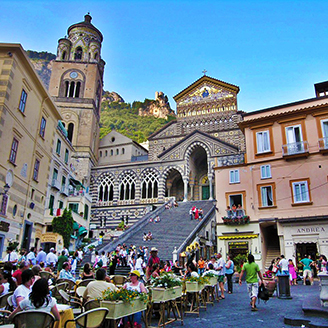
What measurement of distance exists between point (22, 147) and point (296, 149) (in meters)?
16.2

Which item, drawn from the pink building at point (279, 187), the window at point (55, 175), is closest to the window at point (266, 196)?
the pink building at point (279, 187)

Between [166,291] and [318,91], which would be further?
[318,91]

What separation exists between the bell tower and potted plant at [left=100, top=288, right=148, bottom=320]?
33989mm

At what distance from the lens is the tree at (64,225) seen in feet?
70.4

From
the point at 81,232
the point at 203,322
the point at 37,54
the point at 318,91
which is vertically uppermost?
the point at 37,54

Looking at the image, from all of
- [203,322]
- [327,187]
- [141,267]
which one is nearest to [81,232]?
[141,267]

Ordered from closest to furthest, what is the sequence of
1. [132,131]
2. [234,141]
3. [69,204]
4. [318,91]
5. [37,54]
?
[318,91] < [69,204] < [234,141] < [132,131] < [37,54]

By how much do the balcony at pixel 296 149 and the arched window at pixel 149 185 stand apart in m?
18.6

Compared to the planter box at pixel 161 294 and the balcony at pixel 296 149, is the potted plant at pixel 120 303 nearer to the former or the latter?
the planter box at pixel 161 294

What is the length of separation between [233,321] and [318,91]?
876 inches

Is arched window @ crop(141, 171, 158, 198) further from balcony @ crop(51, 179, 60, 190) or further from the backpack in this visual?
the backpack

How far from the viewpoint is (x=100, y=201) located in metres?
38.3

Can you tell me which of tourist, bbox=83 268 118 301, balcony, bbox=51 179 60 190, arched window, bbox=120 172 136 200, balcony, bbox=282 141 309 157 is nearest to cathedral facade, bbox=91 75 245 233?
arched window, bbox=120 172 136 200

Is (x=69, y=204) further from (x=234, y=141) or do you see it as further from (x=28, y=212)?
(x=234, y=141)
